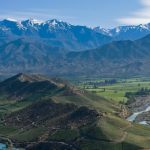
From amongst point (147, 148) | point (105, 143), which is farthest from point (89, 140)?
point (147, 148)

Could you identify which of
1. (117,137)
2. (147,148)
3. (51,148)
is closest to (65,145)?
(51,148)

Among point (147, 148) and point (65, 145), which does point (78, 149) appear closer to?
point (65, 145)

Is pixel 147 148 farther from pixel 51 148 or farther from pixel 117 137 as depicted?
pixel 51 148

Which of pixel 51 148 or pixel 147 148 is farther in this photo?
pixel 51 148

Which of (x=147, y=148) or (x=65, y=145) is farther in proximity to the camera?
(x=65, y=145)

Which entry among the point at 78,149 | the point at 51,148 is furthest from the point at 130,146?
the point at 51,148

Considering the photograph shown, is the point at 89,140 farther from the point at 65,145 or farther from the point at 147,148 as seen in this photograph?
the point at 147,148
